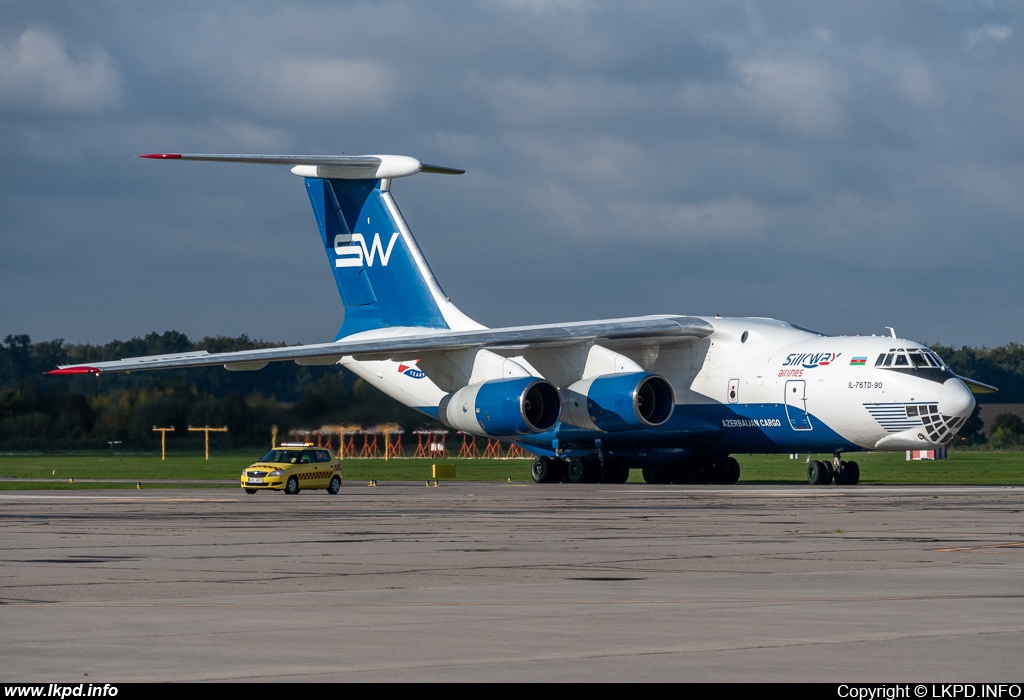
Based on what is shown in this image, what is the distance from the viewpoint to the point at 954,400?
34.0 meters

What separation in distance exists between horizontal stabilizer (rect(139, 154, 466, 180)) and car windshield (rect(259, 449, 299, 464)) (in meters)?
9.66

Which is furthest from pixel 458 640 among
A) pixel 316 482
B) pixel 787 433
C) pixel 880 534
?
pixel 787 433

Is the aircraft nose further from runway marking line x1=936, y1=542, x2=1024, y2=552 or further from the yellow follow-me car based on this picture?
runway marking line x1=936, y1=542, x2=1024, y2=552

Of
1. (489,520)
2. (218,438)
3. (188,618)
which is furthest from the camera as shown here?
(218,438)

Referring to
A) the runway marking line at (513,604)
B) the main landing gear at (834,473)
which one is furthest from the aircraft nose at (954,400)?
the runway marking line at (513,604)

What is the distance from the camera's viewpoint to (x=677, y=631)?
9.45m

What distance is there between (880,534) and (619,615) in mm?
9057

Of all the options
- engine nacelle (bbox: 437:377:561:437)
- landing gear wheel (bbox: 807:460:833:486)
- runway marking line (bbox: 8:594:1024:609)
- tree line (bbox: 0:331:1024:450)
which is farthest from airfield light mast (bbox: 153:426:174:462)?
runway marking line (bbox: 8:594:1024:609)

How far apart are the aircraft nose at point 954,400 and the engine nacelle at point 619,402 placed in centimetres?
648

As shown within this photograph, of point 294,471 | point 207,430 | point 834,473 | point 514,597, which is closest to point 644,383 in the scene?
point 834,473

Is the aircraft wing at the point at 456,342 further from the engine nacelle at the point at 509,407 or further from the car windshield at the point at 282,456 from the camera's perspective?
the car windshield at the point at 282,456

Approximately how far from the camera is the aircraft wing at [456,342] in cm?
3728
